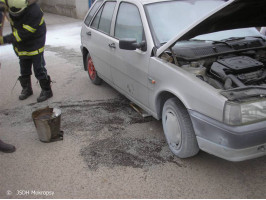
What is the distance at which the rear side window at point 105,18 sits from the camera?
4448 mm

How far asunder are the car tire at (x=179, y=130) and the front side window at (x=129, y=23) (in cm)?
103

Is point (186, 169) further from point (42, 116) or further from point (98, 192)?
point (42, 116)

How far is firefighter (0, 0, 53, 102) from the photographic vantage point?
167 inches

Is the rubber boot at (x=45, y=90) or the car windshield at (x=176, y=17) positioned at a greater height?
the car windshield at (x=176, y=17)

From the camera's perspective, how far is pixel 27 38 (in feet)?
14.6

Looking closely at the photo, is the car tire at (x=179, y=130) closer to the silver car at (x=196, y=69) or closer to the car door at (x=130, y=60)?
the silver car at (x=196, y=69)

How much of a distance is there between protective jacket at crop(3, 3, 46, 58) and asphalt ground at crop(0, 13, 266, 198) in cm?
95

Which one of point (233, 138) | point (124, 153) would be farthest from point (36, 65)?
point (233, 138)

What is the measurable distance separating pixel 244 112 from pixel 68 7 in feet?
50.4

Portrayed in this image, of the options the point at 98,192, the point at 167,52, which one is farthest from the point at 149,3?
the point at 98,192

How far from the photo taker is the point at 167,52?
331 centimetres

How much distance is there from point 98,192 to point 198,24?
6.19 feet

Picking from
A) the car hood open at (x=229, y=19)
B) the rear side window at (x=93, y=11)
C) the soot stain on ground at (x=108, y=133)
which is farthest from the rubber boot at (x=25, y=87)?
the car hood open at (x=229, y=19)

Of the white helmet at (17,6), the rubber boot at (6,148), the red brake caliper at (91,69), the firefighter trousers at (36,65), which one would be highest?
the white helmet at (17,6)
